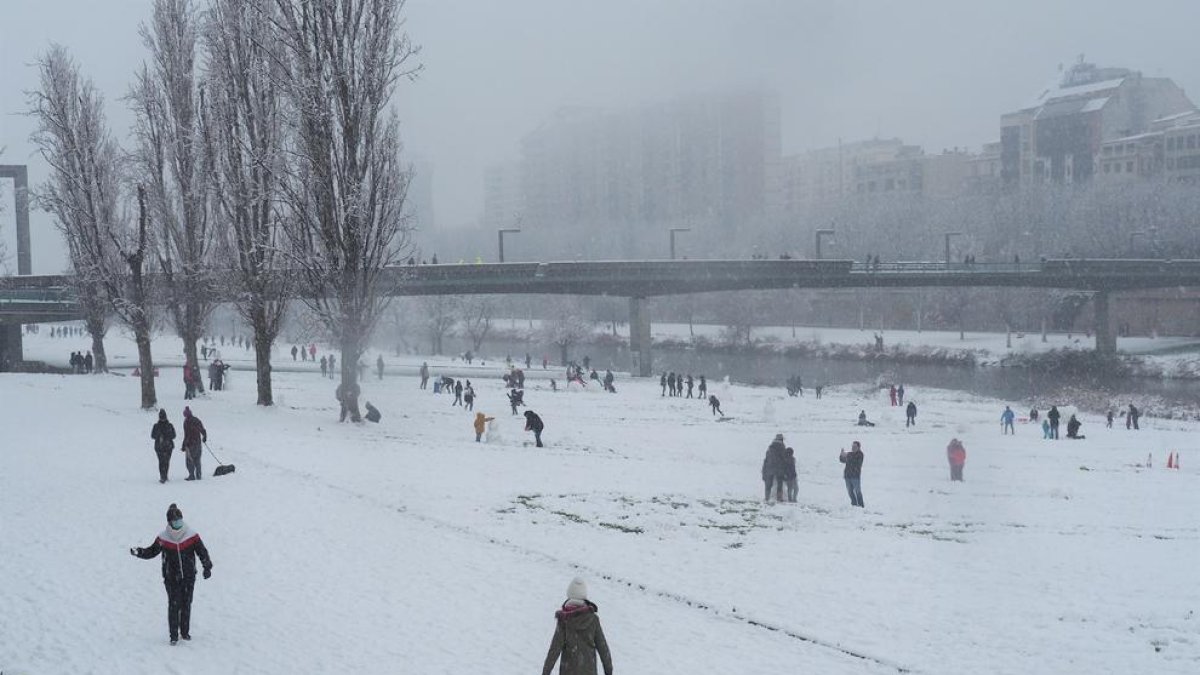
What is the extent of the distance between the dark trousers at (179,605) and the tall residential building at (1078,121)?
11707cm

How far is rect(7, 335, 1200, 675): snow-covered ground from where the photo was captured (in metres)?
12.4

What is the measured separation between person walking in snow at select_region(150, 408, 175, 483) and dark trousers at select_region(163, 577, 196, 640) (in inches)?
358

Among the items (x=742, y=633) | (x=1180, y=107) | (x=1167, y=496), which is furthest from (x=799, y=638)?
(x=1180, y=107)

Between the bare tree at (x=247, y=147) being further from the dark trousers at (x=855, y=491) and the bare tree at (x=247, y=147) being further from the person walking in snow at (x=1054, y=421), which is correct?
the person walking in snow at (x=1054, y=421)

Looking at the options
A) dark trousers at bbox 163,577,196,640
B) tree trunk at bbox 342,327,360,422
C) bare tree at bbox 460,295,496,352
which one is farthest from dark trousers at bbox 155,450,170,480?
bare tree at bbox 460,295,496,352

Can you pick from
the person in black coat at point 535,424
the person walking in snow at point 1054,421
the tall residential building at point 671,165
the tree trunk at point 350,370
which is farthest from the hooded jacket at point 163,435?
the tall residential building at point 671,165

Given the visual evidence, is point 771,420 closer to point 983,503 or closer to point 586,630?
point 983,503

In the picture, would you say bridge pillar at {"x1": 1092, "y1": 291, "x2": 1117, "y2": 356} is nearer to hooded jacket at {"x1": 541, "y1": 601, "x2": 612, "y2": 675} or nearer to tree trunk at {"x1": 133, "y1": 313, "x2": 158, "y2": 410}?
tree trunk at {"x1": 133, "y1": 313, "x2": 158, "y2": 410}

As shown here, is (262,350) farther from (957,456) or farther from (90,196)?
(957,456)

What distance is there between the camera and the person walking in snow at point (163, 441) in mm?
20391

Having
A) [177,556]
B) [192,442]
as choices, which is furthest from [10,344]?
[177,556]

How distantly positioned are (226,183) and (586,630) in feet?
93.3

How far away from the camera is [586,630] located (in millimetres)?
9094

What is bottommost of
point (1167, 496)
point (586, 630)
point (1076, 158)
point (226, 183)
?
point (1167, 496)
